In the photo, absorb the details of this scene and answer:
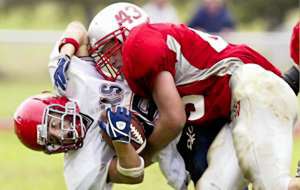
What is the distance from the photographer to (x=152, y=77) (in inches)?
157

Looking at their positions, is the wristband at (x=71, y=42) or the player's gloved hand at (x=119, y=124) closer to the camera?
the player's gloved hand at (x=119, y=124)

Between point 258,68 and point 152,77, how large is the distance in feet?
1.58

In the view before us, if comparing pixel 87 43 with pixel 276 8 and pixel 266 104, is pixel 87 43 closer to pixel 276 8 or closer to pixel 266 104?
pixel 266 104

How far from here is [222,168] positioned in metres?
4.11

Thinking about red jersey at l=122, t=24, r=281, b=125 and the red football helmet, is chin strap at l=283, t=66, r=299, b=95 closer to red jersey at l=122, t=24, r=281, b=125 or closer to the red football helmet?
red jersey at l=122, t=24, r=281, b=125

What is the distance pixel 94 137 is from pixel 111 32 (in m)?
0.45

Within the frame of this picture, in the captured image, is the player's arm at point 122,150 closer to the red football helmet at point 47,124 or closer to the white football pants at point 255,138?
the red football helmet at point 47,124

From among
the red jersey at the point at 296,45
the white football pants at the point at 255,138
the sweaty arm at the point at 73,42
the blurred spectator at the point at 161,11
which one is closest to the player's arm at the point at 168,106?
the white football pants at the point at 255,138

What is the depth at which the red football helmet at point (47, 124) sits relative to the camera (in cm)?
413

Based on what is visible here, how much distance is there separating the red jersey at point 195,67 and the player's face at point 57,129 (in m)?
0.31

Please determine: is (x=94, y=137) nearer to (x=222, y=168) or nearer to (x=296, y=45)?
(x=222, y=168)

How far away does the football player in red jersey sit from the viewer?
397 cm

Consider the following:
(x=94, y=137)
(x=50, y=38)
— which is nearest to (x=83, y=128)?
(x=94, y=137)

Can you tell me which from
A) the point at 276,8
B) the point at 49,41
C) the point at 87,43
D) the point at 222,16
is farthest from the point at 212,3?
the point at 87,43
